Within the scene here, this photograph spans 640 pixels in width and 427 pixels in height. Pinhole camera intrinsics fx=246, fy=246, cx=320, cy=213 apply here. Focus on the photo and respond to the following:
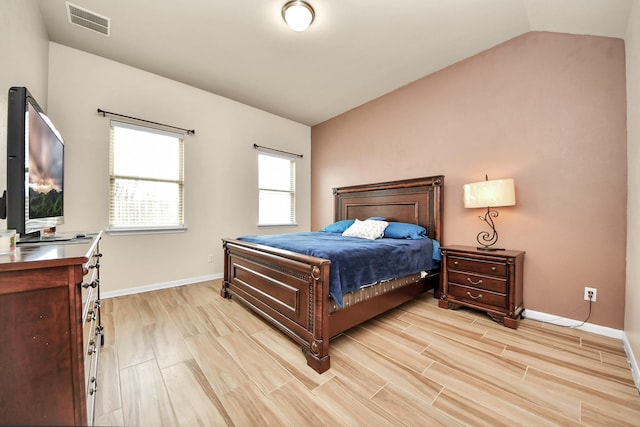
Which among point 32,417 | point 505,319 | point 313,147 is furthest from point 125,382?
point 313,147

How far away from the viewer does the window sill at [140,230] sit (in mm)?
2861

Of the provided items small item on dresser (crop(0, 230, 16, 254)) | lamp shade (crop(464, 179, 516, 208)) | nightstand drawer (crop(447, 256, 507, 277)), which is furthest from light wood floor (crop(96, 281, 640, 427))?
lamp shade (crop(464, 179, 516, 208))

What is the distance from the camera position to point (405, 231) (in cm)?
295

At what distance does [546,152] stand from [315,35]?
2513mm

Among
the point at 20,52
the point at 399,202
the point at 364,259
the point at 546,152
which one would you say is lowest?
the point at 364,259

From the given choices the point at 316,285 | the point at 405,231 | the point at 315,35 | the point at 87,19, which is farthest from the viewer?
the point at 405,231

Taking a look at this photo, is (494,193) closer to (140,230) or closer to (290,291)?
(290,291)

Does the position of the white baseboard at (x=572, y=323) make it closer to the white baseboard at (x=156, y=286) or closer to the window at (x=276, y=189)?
the window at (x=276, y=189)

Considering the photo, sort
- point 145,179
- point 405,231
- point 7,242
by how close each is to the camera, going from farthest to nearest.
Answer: point 145,179 < point 405,231 < point 7,242

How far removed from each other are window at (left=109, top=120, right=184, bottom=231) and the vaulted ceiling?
2.78 feet

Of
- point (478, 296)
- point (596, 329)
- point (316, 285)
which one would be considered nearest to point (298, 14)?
point (316, 285)

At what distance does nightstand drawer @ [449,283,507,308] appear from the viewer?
88.4 inches

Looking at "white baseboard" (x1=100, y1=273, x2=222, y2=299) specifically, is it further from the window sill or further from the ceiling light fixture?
the ceiling light fixture

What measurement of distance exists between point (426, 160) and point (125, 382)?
11.7 ft
